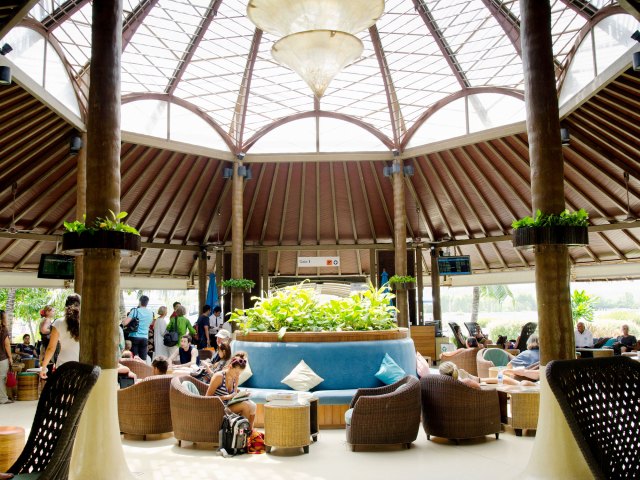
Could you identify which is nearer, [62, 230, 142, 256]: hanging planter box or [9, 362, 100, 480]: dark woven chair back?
[9, 362, 100, 480]: dark woven chair back

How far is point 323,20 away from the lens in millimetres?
6367

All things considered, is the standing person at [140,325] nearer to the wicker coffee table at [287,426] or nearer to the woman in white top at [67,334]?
the woman in white top at [67,334]

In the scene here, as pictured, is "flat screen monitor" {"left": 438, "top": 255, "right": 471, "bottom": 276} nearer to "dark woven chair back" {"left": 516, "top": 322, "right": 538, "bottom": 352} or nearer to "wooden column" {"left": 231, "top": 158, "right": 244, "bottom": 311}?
"dark woven chair back" {"left": 516, "top": 322, "right": 538, "bottom": 352}

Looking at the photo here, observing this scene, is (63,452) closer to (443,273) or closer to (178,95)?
(178,95)

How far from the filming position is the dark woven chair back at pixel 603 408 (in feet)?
8.52

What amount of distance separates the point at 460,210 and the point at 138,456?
1197 cm

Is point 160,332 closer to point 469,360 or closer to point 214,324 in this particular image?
point 214,324

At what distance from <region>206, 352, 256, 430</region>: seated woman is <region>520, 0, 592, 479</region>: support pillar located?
276 centimetres

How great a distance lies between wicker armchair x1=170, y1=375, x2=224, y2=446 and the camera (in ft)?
18.6

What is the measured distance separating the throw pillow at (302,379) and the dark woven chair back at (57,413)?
4109 millimetres

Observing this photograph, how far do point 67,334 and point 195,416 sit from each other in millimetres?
1589

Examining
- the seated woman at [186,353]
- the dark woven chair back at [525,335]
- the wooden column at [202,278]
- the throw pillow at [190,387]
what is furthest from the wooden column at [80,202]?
the dark woven chair back at [525,335]

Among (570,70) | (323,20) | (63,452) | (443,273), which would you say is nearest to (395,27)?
(570,70)

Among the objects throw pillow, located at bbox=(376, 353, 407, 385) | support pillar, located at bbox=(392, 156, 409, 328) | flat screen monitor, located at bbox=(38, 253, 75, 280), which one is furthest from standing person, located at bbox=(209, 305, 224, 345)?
throw pillow, located at bbox=(376, 353, 407, 385)
